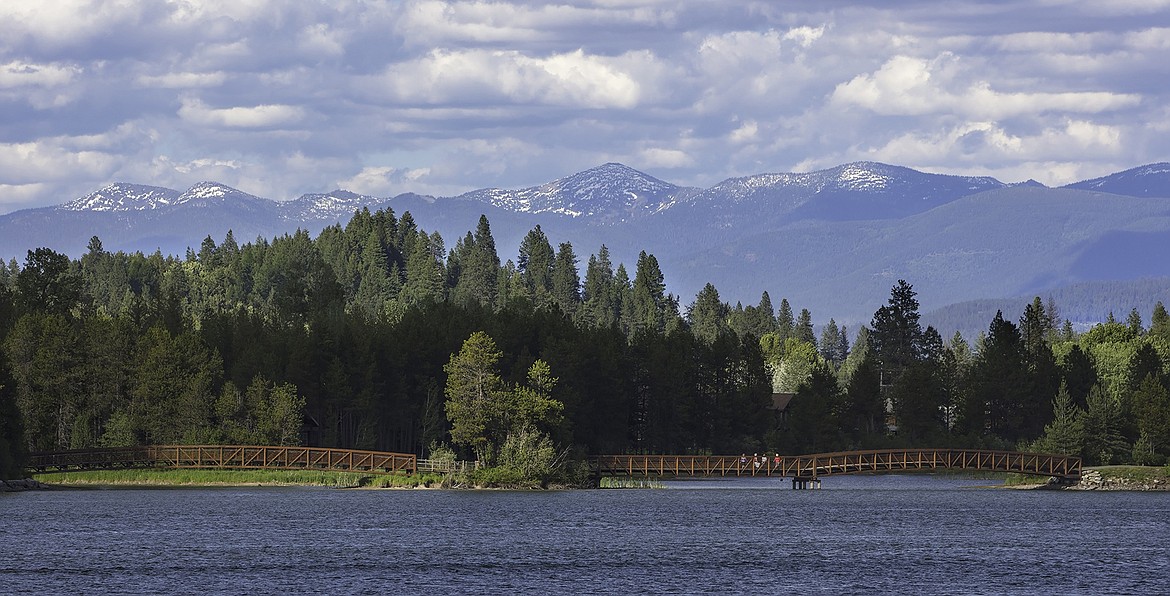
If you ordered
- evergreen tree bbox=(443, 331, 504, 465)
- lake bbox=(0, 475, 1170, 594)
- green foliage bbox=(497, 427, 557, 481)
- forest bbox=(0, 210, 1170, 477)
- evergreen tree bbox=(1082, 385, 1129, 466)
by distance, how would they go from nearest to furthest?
lake bbox=(0, 475, 1170, 594)
evergreen tree bbox=(443, 331, 504, 465)
green foliage bbox=(497, 427, 557, 481)
forest bbox=(0, 210, 1170, 477)
evergreen tree bbox=(1082, 385, 1129, 466)

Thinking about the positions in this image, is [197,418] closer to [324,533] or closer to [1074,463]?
[324,533]

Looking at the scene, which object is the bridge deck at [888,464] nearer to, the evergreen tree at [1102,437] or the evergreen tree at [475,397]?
the evergreen tree at [1102,437]

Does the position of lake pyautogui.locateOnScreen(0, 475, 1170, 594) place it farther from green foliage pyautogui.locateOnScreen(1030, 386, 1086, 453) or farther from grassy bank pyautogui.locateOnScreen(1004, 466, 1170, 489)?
green foliage pyautogui.locateOnScreen(1030, 386, 1086, 453)

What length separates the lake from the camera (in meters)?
72.8

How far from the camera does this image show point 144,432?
141375mm

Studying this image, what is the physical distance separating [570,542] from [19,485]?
173 ft

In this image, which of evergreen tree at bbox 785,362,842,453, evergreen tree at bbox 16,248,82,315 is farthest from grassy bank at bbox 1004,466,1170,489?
evergreen tree at bbox 16,248,82,315

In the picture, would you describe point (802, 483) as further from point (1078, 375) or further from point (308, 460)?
point (1078, 375)

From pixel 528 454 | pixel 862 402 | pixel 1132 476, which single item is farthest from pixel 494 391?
pixel 862 402

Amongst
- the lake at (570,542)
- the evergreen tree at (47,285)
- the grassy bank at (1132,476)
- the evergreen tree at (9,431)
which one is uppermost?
the evergreen tree at (47,285)

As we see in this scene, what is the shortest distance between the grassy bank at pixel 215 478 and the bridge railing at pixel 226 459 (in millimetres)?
582

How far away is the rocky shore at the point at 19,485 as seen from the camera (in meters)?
122

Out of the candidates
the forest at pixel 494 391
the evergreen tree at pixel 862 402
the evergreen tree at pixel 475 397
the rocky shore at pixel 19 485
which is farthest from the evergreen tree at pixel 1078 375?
the rocky shore at pixel 19 485

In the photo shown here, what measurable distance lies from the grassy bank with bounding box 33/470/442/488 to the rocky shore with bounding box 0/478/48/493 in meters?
4.94
